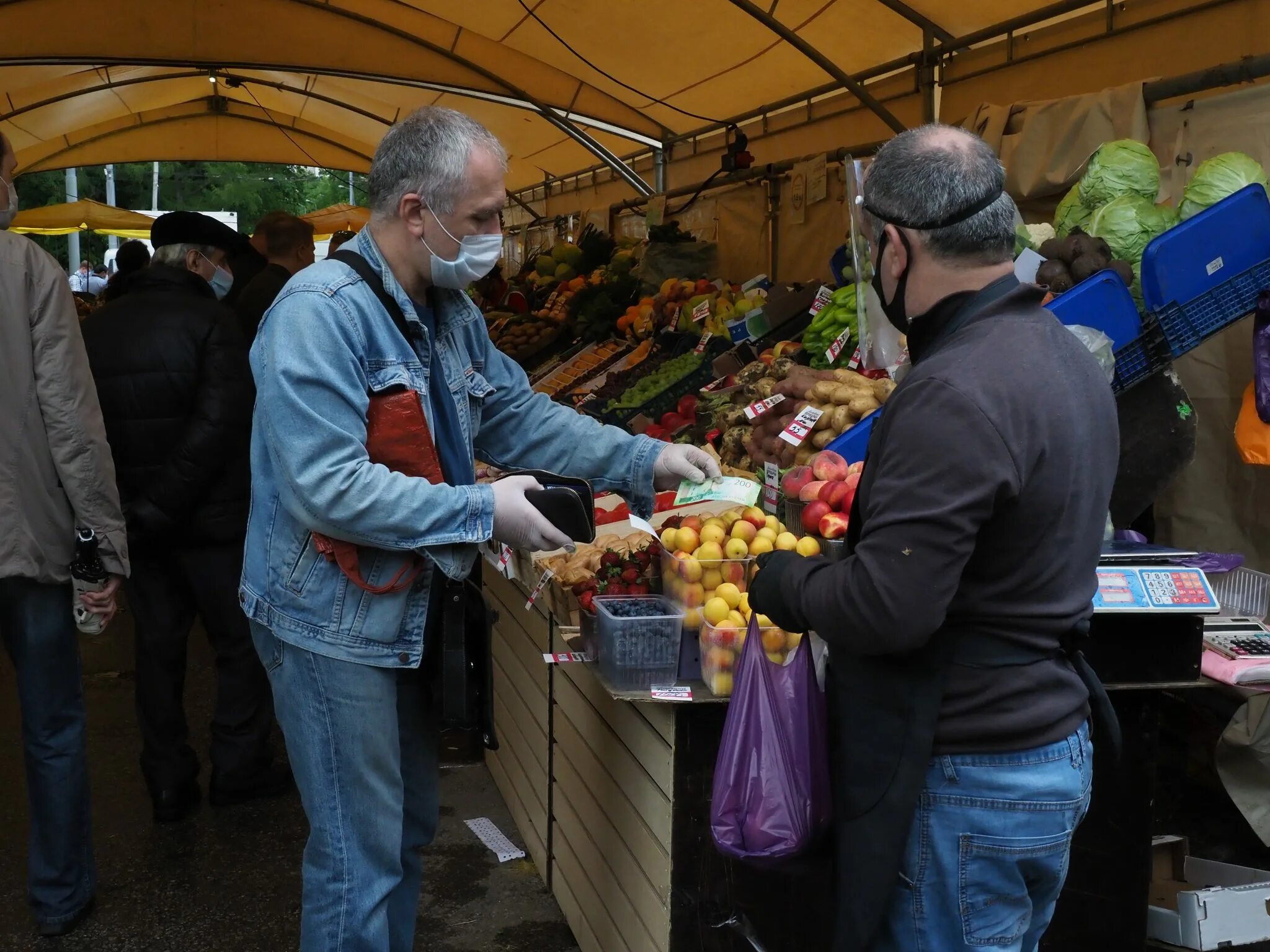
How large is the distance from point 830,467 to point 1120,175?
1439 millimetres

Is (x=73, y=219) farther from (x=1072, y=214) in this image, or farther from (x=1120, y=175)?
(x=1120, y=175)

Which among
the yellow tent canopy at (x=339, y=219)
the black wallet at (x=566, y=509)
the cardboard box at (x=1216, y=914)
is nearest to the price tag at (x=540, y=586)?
the black wallet at (x=566, y=509)

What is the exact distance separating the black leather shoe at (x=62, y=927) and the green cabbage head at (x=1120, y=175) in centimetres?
364

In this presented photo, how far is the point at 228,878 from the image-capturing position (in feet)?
11.6

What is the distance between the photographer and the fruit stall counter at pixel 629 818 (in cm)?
247

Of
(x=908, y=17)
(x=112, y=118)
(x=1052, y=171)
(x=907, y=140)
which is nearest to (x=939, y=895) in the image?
(x=907, y=140)

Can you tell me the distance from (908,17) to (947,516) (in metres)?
4.28

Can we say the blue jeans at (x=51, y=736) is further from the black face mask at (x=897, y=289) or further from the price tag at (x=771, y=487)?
the black face mask at (x=897, y=289)

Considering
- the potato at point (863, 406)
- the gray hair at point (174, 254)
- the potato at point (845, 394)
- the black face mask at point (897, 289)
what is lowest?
the potato at point (863, 406)

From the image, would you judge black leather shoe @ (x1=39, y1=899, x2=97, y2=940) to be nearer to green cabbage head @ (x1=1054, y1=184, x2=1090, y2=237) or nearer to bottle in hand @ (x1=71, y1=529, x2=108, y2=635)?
bottle in hand @ (x1=71, y1=529, x2=108, y2=635)

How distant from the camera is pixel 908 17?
17.0ft

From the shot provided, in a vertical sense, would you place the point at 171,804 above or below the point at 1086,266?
below

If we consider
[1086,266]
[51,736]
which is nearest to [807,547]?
[1086,266]

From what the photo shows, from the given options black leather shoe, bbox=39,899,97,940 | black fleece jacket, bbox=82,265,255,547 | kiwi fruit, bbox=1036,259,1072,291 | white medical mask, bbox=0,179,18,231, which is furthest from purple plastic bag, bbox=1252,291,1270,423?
black leather shoe, bbox=39,899,97,940
